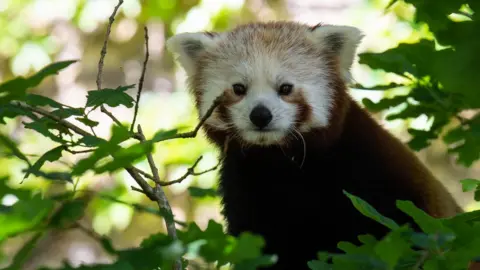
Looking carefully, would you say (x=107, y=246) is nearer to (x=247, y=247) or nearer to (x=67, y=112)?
(x=247, y=247)

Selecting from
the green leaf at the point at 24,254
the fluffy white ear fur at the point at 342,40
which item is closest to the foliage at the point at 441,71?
the fluffy white ear fur at the point at 342,40

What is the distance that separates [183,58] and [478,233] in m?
2.05

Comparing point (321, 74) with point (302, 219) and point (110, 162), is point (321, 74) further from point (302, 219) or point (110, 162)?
point (110, 162)

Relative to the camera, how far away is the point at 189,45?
324 centimetres

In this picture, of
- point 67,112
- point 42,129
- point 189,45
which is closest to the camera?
point 42,129

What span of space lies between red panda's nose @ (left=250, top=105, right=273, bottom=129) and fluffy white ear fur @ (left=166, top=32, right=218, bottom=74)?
545 millimetres

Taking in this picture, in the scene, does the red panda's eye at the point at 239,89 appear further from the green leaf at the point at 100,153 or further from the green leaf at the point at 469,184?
the green leaf at the point at 100,153

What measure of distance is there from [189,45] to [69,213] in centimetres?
211

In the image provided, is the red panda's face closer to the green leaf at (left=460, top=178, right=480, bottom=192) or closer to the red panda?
the red panda

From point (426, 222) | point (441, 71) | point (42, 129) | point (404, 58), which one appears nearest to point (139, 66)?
point (404, 58)

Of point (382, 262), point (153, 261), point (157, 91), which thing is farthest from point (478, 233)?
point (157, 91)

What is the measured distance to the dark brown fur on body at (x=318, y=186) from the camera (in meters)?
2.89

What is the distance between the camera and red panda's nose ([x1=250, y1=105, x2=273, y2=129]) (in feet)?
8.95

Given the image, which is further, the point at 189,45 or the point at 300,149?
the point at 189,45
